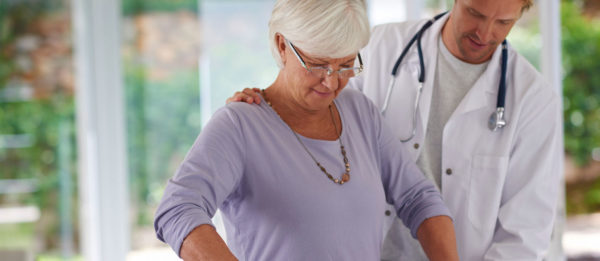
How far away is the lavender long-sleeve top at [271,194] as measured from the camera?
3.89 ft

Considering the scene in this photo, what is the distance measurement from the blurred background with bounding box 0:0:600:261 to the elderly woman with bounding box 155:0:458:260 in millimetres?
2352

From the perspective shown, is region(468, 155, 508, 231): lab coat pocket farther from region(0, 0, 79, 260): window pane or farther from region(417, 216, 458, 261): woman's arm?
region(0, 0, 79, 260): window pane

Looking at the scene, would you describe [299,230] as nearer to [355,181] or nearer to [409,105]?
[355,181]

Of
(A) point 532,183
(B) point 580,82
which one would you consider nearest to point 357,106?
(A) point 532,183

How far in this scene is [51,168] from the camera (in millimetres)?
3641

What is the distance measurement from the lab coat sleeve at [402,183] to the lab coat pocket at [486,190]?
23cm

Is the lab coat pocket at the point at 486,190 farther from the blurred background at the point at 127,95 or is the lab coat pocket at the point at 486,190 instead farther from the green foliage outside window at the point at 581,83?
the green foliage outside window at the point at 581,83

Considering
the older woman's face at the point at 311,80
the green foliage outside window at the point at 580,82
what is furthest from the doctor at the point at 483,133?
the green foliage outside window at the point at 580,82

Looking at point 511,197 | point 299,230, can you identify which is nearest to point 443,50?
point 511,197

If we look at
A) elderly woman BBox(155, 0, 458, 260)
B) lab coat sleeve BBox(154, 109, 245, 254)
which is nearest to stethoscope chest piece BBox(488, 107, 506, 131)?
elderly woman BBox(155, 0, 458, 260)

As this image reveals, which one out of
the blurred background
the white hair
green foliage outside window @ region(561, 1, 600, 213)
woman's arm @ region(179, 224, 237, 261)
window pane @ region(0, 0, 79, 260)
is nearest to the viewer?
woman's arm @ region(179, 224, 237, 261)

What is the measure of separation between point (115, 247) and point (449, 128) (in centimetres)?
275

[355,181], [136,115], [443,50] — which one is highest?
[443,50]

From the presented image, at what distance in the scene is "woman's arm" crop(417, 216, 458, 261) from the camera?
145 centimetres
